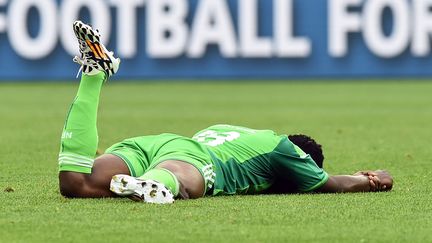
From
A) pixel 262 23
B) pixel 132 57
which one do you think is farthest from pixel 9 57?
pixel 262 23

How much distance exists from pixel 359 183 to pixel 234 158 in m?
0.94

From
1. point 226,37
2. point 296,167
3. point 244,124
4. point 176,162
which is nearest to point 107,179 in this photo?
point 176,162

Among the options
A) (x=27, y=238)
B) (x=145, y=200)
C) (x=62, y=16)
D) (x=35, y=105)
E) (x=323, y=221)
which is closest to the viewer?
(x=27, y=238)

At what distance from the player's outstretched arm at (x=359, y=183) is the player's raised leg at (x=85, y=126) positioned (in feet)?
4.83

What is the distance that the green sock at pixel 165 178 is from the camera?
7.16 m

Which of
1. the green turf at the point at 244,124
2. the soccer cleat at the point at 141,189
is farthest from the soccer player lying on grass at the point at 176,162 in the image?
the green turf at the point at 244,124

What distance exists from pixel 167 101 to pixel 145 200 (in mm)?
14102

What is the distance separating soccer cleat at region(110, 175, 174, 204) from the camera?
23.1 ft

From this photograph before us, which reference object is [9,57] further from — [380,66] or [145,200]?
[145,200]

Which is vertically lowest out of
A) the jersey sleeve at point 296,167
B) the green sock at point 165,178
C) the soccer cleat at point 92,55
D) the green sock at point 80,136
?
the jersey sleeve at point 296,167

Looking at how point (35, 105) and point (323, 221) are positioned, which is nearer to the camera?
point (323, 221)

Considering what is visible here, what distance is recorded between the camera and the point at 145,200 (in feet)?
23.7

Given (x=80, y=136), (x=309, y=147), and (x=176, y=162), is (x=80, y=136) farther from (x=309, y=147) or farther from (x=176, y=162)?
(x=309, y=147)

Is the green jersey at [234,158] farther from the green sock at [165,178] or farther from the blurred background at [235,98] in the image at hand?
the green sock at [165,178]
